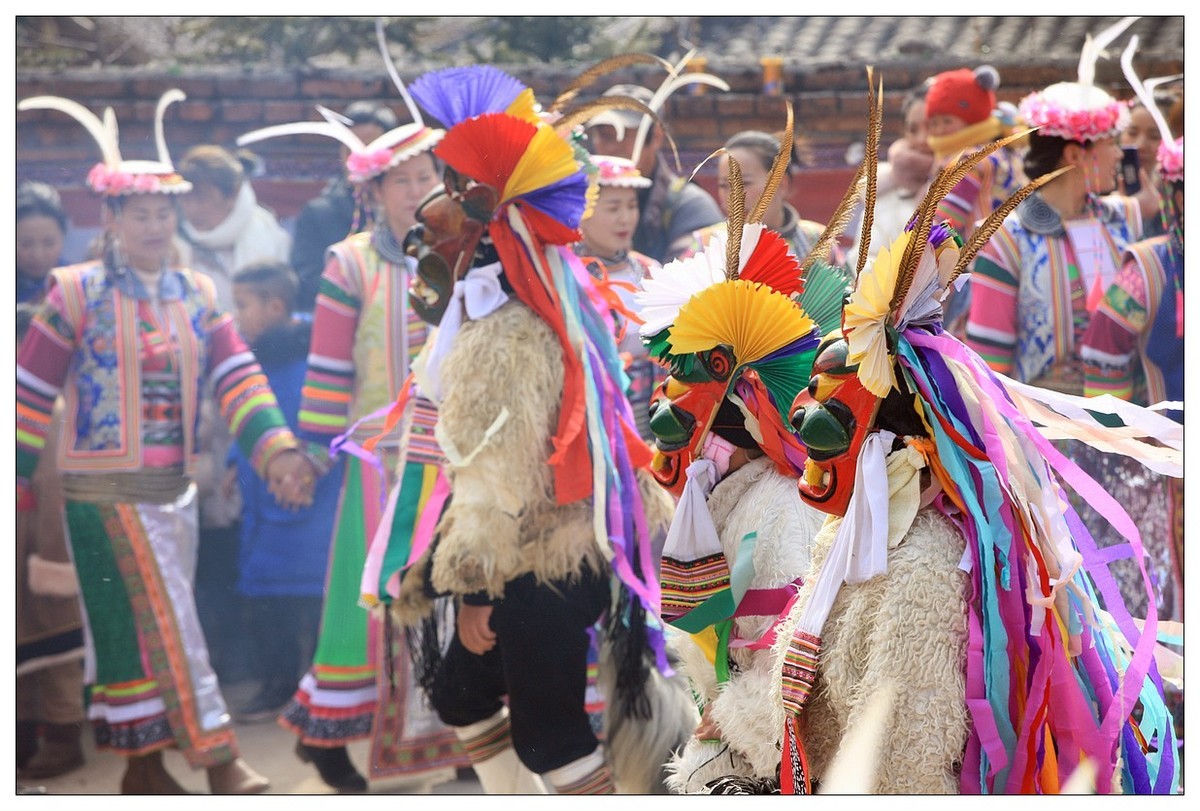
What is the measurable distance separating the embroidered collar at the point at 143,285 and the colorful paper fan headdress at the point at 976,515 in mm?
3037

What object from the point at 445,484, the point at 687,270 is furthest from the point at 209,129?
the point at 687,270

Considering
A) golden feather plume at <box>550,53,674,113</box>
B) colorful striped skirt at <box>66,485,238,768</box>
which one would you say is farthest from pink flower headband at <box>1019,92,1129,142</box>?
colorful striped skirt at <box>66,485,238,768</box>

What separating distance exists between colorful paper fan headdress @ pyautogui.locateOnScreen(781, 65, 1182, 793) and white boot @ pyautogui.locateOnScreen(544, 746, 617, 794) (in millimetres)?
1329

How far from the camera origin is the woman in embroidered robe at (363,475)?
4.69 meters

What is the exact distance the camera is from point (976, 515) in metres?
2.26

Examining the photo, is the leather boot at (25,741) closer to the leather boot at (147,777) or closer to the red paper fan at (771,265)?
the leather boot at (147,777)

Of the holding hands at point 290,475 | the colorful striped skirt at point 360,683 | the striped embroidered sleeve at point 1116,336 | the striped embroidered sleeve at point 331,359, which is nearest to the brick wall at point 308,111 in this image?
the striped embroidered sleeve at point 331,359

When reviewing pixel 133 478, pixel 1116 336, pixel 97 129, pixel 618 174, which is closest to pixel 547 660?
pixel 618 174

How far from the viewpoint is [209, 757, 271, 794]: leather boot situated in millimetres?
4746

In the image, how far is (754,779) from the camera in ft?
8.64

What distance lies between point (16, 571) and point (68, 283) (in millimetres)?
1032

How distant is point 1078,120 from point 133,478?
3087 mm

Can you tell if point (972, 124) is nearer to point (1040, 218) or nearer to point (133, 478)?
point (1040, 218)

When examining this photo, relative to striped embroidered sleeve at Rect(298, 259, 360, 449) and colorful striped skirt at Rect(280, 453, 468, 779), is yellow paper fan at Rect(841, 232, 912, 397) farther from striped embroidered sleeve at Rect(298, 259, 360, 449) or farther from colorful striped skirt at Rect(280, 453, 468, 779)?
striped embroidered sleeve at Rect(298, 259, 360, 449)
